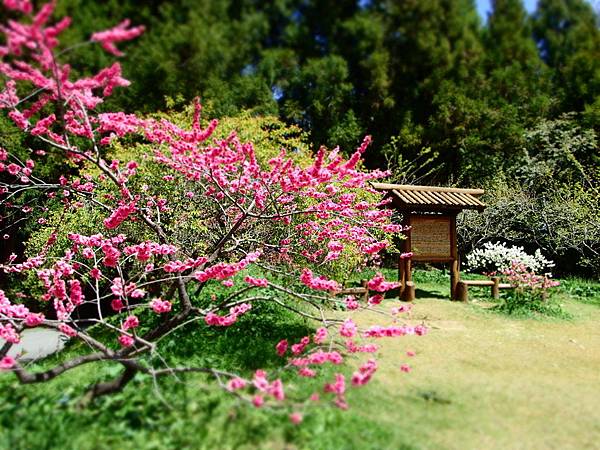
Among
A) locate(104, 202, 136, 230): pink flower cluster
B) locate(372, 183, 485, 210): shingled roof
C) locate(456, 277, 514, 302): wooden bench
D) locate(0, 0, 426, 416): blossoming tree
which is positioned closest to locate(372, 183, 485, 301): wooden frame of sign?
locate(372, 183, 485, 210): shingled roof

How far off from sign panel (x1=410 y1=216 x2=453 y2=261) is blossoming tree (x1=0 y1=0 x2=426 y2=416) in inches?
46.6

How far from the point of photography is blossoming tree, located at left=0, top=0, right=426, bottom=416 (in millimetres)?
3312

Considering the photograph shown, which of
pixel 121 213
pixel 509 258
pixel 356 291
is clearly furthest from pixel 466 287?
pixel 121 213

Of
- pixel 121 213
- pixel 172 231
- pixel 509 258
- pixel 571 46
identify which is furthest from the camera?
pixel 571 46

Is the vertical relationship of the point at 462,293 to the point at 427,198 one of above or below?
below

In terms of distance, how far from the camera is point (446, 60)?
61.3ft

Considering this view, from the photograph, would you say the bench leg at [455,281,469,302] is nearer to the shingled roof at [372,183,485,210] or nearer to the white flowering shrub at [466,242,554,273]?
the white flowering shrub at [466,242,554,273]

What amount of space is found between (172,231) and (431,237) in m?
5.11

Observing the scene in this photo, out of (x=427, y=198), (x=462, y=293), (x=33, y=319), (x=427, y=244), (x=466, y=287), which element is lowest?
(x=462, y=293)

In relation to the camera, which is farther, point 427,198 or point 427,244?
point 427,244

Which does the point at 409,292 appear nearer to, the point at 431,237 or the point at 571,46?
the point at 431,237

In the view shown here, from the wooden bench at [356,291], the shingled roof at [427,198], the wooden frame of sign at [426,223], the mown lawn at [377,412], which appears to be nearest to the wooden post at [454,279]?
the wooden frame of sign at [426,223]

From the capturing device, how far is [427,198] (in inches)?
340

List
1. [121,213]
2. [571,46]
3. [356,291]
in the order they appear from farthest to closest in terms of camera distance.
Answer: [571,46], [356,291], [121,213]
